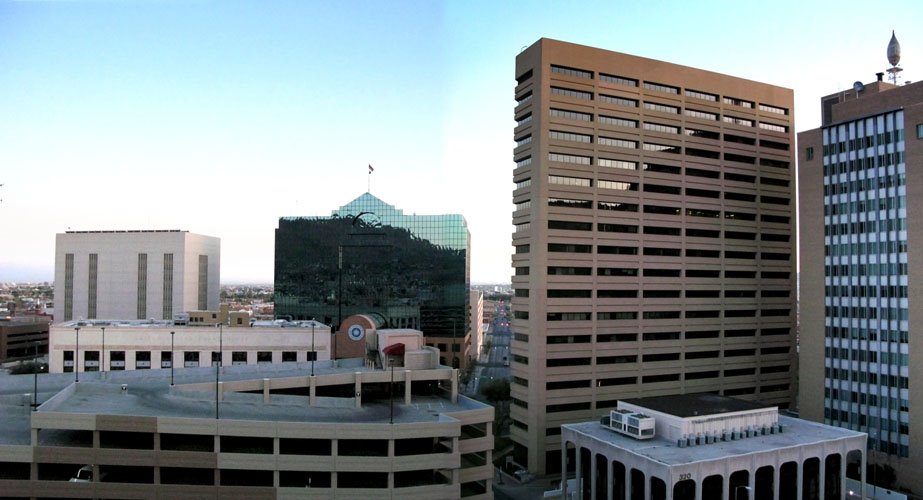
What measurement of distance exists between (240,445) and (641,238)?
170 feet

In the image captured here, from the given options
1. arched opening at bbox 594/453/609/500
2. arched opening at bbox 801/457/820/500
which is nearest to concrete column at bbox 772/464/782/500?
arched opening at bbox 801/457/820/500

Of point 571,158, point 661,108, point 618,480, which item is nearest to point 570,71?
point 571,158

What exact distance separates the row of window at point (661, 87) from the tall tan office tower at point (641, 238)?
0.59ft

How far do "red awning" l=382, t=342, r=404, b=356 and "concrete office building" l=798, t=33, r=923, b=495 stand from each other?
50.8 metres

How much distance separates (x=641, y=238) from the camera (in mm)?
78125

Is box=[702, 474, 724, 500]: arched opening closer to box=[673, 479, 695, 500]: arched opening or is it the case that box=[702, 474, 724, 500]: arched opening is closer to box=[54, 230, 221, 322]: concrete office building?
box=[673, 479, 695, 500]: arched opening

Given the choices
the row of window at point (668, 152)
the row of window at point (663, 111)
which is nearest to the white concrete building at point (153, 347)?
the row of window at point (668, 152)

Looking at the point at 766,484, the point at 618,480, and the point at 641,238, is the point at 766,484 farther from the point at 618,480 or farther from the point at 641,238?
the point at 641,238

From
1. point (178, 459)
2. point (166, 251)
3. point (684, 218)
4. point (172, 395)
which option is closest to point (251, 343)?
point (172, 395)

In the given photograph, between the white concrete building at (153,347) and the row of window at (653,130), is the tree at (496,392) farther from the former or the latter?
the row of window at (653,130)

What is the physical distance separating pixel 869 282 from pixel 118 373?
257 ft

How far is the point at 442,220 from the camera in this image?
13400 cm

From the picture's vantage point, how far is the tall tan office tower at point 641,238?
2857 inches

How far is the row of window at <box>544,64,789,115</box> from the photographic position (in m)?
74.6
